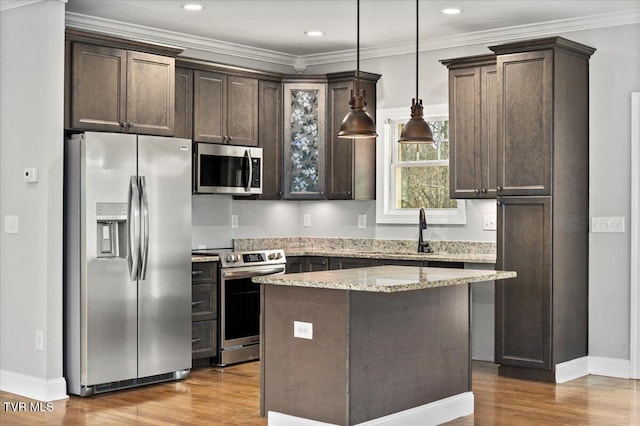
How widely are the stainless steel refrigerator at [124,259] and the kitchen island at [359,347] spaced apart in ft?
4.89

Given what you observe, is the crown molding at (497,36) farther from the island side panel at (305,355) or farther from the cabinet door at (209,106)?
the island side panel at (305,355)

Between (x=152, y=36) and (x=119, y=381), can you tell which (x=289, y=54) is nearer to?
(x=152, y=36)

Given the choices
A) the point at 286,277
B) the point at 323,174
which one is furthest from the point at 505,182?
the point at 286,277

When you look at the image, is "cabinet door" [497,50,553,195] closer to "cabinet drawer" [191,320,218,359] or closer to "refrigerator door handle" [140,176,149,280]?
"cabinet drawer" [191,320,218,359]

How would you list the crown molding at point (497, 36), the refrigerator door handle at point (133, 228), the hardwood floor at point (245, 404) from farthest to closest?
1. the crown molding at point (497, 36)
2. the refrigerator door handle at point (133, 228)
3. the hardwood floor at point (245, 404)

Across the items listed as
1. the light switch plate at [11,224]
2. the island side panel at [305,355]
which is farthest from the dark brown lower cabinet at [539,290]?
the light switch plate at [11,224]

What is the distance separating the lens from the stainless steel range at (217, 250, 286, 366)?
6.87 metres

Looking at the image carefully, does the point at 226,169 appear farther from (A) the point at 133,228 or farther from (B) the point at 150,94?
(A) the point at 133,228

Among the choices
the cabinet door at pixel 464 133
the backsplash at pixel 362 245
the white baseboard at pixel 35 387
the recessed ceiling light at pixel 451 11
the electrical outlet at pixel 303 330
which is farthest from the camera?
the backsplash at pixel 362 245

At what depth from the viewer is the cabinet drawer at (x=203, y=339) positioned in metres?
6.71

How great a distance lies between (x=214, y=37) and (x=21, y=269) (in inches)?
104

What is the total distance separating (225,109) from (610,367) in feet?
12.1

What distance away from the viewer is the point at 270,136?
303 inches

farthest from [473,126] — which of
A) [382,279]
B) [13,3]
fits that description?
[13,3]
